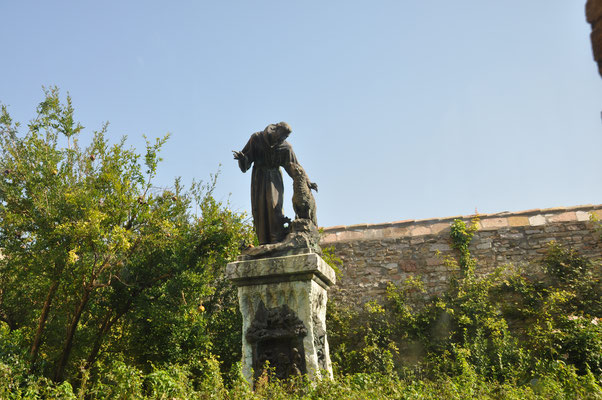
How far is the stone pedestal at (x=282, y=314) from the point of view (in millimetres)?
4547

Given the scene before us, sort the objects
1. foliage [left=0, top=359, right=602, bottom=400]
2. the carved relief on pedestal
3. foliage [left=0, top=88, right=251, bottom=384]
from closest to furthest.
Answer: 1. foliage [left=0, top=359, right=602, bottom=400]
2. the carved relief on pedestal
3. foliage [left=0, top=88, right=251, bottom=384]

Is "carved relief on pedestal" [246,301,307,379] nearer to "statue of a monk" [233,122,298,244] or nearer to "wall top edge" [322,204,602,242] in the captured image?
"statue of a monk" [233,122,298,244]

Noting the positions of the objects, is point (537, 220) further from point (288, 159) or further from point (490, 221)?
point (288, 159)

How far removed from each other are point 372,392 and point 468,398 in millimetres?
731

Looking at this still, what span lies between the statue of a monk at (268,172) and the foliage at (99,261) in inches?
91.9

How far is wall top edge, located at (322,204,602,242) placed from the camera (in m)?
9.09

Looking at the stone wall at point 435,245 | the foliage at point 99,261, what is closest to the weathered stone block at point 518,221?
the stone wall at point 435,245

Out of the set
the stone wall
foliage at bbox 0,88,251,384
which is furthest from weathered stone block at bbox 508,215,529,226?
foliage at bbox 0,88,251,384

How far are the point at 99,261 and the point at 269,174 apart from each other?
3.20 meters

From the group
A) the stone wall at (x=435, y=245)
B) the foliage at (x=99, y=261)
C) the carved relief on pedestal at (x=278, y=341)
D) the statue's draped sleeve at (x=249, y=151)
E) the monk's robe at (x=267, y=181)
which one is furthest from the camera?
the stone wall at (x=435, y=245)

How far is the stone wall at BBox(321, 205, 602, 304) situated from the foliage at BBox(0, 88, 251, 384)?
2234mm

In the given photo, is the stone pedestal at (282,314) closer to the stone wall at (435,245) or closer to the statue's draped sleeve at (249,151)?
the statue's draped sleeve at (249,151)

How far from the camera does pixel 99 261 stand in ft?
23.5

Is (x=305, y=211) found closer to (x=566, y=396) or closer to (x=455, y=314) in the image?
(x=566, y=396)
